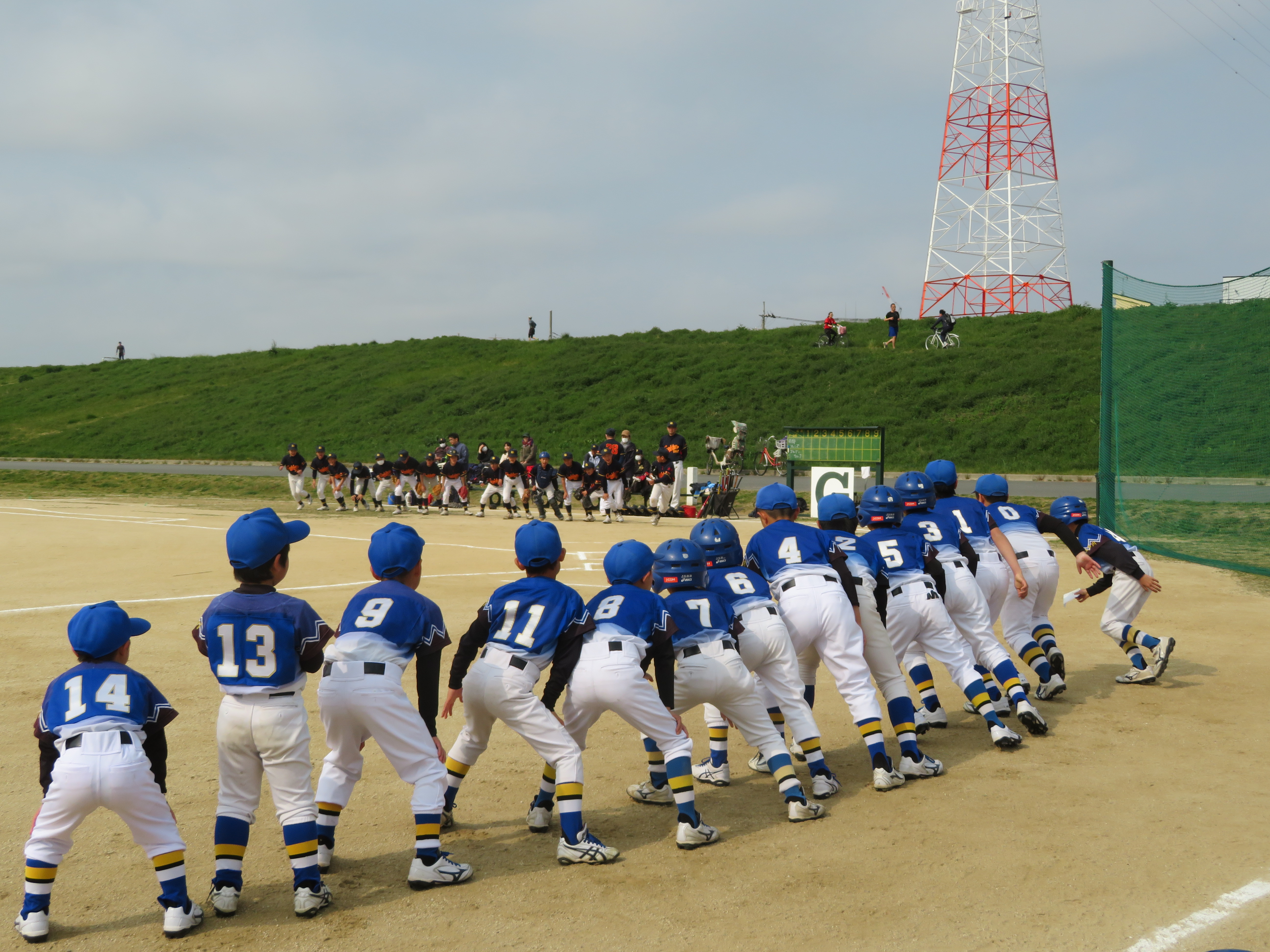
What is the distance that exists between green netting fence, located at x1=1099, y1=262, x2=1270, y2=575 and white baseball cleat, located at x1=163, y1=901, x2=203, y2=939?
14.9 metres

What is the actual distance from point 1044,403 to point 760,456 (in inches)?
404

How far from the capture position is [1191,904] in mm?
4168

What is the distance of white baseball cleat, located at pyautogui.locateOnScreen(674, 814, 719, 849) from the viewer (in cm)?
488

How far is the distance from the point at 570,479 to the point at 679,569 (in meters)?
19.4

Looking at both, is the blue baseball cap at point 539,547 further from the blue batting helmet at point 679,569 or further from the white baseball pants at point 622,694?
the blue batting helmet at point 679,569

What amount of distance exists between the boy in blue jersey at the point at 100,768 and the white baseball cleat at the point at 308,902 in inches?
15.5

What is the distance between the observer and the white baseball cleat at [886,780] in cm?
576

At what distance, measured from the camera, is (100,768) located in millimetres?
3951

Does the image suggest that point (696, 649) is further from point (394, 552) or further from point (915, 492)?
point (915, 492)

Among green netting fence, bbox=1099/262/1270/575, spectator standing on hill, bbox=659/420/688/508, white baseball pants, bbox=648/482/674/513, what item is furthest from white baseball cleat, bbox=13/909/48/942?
spectator standing on hill, bbox=659/420/688/508

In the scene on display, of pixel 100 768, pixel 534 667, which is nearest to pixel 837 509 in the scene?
pixel 534 667

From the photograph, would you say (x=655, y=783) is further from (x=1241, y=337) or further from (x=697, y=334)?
(x=697, y=334)

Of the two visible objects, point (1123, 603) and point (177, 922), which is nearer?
point (177, 922)

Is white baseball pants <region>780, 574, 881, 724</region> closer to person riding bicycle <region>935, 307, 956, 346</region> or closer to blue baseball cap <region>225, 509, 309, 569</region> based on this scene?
blue baseball cap <region>225, 509, 309, 569</region>
